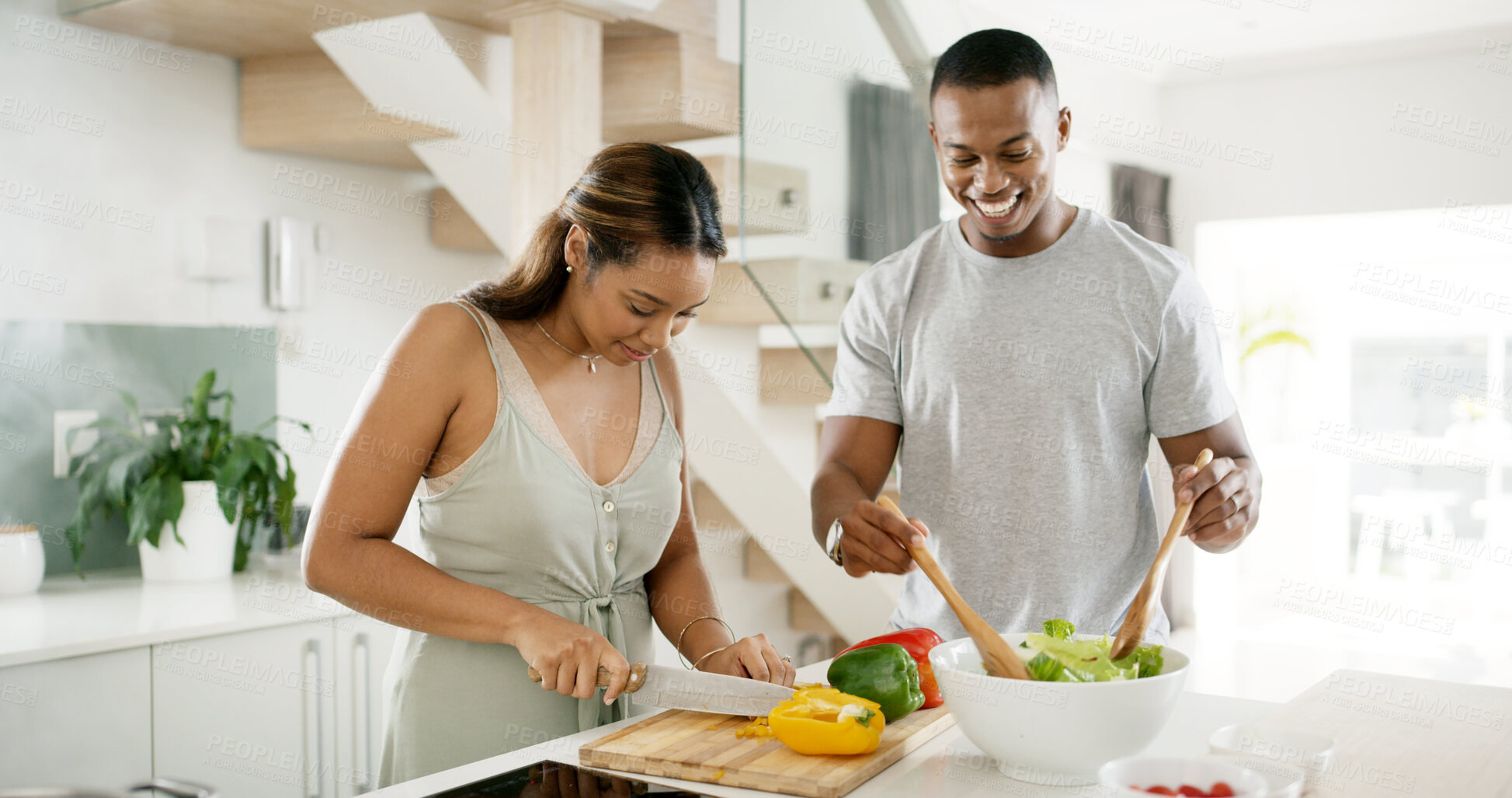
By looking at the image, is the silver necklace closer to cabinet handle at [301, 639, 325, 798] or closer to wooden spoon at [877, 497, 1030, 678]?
wooden spoon at [877, 497, 1030, 678]

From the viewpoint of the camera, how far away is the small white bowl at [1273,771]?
39.4 inches

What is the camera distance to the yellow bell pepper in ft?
3.65

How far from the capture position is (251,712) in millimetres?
2492

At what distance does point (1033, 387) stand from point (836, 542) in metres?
0.35

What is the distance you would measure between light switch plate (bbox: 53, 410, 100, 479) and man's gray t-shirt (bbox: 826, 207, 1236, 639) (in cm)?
210

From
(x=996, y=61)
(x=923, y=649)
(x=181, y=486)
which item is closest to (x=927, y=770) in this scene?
(x=923, y=649)

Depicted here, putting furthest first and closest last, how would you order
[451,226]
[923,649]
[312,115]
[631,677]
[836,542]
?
[451,226]
[312,115]
[836,542]
[923,649]
[631,677]

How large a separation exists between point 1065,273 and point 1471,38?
4.38 meters

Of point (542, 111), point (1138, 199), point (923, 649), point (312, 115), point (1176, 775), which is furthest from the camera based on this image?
point (1138, 199)

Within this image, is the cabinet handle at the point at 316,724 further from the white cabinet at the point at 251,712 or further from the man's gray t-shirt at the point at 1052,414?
the man's gray t-shirt at the point at 1052,414

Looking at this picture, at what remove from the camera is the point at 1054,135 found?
1.61 meters

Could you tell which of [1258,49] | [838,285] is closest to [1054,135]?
[838,285]

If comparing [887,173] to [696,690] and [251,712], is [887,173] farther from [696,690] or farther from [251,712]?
[251,712]

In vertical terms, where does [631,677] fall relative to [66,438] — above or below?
below
